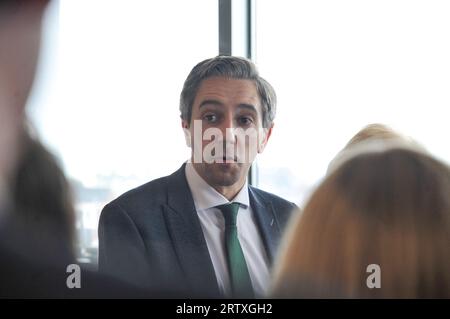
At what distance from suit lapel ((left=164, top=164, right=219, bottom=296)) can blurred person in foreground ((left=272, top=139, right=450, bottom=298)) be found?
157mm

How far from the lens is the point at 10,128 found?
1322mm

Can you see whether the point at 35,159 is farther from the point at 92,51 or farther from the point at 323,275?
the point at 323,275

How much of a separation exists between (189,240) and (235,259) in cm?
10

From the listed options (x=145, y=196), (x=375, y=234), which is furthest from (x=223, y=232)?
(x=375, y=234)

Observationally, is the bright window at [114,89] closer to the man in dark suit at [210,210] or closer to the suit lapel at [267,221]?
the man in dark suit at [210,210]

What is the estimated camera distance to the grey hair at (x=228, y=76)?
129 cm

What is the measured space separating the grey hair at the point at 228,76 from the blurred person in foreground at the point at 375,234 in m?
0.21

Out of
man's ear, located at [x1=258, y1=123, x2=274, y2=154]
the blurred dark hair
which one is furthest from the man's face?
the blurred dark hair

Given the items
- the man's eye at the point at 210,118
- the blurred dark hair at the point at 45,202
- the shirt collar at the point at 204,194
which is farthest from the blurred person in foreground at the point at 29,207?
the man's eye at the point at 210,118

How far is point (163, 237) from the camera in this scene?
127 centimetres

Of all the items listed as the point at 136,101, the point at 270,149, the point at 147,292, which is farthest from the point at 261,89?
the point at 147,292
